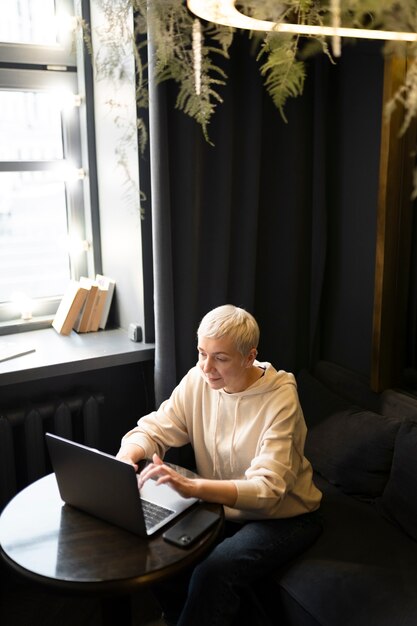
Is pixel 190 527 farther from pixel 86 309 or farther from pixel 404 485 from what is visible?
pixel 86 309

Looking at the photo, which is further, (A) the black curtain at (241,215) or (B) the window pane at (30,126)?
(B) the window pane at (30,126)

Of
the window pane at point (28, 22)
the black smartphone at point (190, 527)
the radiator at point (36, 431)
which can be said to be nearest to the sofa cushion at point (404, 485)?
the black smartphone at point (190, 527)

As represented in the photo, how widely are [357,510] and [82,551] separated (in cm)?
101

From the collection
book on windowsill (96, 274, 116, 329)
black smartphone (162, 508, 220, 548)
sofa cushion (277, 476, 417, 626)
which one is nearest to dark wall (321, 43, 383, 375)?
sofa cushion (277, 476, 417, 626)

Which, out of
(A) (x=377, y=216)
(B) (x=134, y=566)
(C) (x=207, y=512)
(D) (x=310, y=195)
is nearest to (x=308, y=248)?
(D) (x=310, y=195)

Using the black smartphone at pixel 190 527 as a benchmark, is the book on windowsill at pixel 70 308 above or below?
above

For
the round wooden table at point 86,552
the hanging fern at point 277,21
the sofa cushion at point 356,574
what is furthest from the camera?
the sofa cushion at point 356,574

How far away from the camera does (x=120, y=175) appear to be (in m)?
2.69

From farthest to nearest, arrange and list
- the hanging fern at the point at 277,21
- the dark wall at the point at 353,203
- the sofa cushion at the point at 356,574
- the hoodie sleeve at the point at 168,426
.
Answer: the dark wall at the point at 353,203 < the hoodie sleeve at the point at 168,426 < the sofa cushion at the point at 356,574 < the hanging fern at the point at 277,21

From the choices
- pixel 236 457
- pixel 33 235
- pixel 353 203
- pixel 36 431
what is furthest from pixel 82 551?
pixel 353 203

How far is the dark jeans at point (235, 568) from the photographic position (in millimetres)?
1905

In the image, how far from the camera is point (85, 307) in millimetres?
2854

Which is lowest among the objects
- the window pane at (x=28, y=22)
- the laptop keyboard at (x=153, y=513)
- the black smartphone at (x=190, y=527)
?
the black smartphone at (x=190, y=527)

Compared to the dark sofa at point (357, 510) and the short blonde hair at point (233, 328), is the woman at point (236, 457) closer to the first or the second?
the short blonde hair at point (233, 328)
